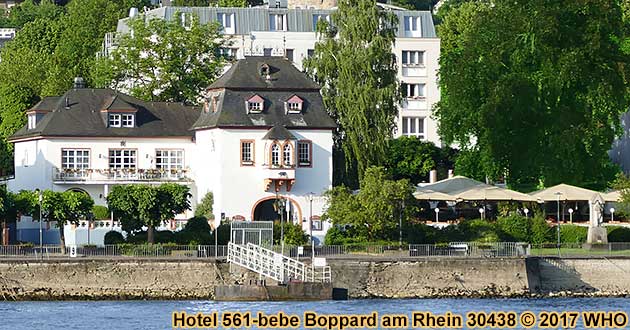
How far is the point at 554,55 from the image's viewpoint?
4277 inches

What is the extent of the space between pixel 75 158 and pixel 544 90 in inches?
969

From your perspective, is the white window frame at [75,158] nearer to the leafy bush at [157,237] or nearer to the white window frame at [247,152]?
the white window frame at [247,152]

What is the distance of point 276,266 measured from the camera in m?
89.8

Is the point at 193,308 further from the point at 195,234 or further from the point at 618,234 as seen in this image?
the point at 618,234

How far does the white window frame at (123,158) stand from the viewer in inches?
4422

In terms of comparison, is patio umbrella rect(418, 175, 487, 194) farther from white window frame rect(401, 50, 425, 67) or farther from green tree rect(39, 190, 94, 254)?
white window frame rect(401, 50, 425, 67)

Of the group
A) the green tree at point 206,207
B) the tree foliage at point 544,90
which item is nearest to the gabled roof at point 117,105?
the green tree at point 206,207

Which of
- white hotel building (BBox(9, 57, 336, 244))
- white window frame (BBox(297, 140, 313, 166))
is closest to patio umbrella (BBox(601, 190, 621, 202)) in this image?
white hotel building (BBox(9, 57, 336, 244))

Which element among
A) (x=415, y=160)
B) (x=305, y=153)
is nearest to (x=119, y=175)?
(x=305, y=153)

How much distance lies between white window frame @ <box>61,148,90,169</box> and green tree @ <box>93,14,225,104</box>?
11.7 m

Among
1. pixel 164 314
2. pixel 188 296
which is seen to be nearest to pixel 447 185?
pixel 188 296

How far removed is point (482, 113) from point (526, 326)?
3399 cm

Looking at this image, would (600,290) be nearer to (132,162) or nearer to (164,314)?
(164,314)

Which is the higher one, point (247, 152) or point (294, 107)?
point (294, 107)
